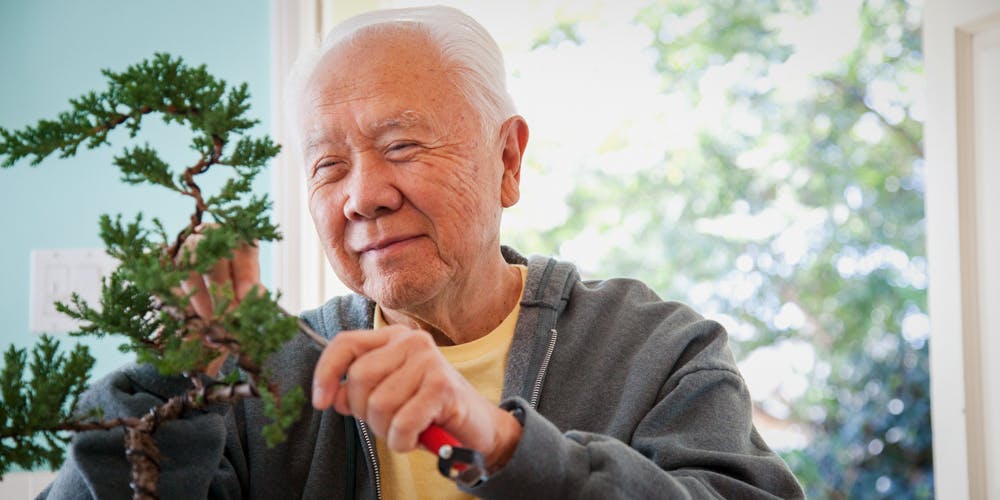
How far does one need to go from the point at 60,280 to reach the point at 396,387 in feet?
5.13

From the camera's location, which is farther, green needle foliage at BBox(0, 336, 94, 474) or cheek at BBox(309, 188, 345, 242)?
cheek at BBox(309, 188, 345, 242)

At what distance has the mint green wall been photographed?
7.01 feet

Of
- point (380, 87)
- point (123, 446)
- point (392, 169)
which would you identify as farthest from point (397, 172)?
point (123, 446)

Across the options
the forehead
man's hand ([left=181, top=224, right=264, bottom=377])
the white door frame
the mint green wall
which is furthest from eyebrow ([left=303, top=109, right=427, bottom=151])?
the white door frame

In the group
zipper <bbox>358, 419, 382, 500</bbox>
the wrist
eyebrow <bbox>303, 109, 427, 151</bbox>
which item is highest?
eyebrow <bbox>303, 109, 427, 151</bbox>

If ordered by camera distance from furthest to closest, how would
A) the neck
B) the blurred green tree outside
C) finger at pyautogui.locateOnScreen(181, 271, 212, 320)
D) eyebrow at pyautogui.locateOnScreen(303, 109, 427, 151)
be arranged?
the blurred green tree outside
the neck
eyebrow at pyautogui.locateOnScreen(303, 109, 427, 151)
finger at pyautogui.locateOnScreen(181, 271, 212, 320)

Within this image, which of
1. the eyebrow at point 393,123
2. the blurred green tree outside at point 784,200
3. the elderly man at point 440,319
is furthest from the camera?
the blurred green tree outside at point 784,200

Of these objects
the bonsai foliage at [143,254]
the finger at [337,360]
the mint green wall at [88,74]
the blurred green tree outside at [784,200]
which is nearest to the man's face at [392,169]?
the bonsai foliage at [143,254]

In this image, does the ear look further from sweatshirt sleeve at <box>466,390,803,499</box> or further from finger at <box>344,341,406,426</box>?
finger at <box>344,341,406,426</box>

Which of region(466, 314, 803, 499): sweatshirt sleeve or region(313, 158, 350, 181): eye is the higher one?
region(313, 158, 350, 181): eye

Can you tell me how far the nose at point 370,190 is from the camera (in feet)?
4.05

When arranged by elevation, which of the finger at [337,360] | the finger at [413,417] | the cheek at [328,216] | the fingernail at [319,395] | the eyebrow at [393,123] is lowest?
the finger at [413,417]

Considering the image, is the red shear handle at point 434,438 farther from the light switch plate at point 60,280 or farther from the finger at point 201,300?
the light switch plate at point 60,280

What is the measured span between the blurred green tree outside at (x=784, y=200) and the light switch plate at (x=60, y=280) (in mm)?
2705
